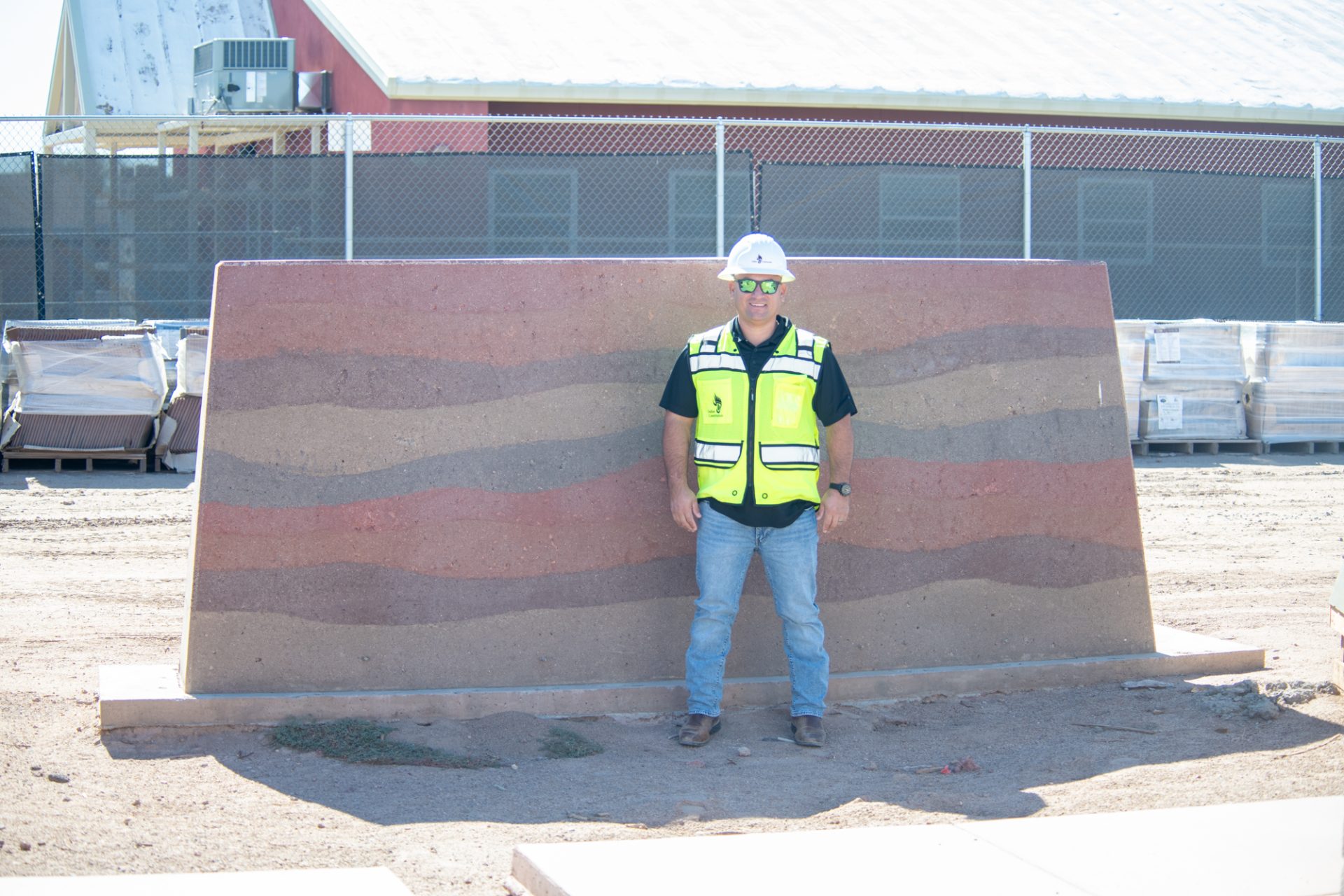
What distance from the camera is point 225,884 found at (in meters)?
3.85

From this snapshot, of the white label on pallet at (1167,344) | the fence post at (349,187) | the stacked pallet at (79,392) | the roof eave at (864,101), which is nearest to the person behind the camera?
the stacked pallet at (79,392)

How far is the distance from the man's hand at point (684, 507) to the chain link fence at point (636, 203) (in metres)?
8.62

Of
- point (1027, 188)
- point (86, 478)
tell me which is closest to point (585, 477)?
point (86, 478)

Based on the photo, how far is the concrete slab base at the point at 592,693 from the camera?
5508 mm

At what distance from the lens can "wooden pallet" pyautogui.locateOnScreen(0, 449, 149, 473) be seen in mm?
12336

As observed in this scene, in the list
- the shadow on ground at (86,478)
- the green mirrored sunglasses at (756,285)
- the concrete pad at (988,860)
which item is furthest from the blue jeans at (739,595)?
the shadow on ground at (86,478)

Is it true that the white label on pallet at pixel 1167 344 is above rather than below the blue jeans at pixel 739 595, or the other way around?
above

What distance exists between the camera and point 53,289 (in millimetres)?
13883

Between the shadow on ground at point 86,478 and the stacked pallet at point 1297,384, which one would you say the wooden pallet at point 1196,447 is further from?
the shadow on ground at point 86,478

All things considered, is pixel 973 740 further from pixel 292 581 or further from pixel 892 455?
pixel 292 581

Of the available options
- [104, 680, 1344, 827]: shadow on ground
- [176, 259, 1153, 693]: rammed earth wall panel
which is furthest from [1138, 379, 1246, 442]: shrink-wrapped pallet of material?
[104, 680, 1344, 827]: shadow on ground

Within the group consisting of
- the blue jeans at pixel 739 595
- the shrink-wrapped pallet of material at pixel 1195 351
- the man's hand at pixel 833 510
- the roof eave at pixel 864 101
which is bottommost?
the blue jeans at pixel 739 595

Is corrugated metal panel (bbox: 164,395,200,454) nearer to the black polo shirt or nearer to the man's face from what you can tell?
A: the black polo shirt

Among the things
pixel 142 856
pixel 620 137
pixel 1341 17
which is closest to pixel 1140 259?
pixel 620 137
